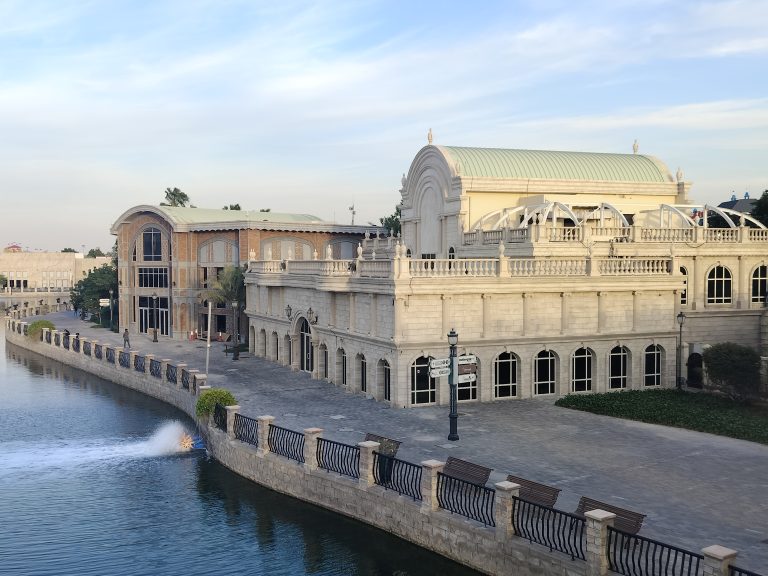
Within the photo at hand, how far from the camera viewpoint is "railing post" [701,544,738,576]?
41.5ft

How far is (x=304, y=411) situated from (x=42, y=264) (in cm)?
10893

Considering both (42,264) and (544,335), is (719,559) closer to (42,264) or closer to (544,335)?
(544,335)

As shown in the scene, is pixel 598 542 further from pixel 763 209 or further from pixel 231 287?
pixel 231 287

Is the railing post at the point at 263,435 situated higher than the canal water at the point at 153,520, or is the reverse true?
the railing post at the point at 263,435

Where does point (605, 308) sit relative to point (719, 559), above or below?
above

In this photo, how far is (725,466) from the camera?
22.1 m

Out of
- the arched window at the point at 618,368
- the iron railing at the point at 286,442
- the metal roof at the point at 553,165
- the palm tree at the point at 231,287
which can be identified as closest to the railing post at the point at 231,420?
the iron railing at the point at 286,442

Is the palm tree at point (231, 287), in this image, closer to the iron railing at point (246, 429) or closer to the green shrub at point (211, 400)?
the green shrub at point (211, 400)

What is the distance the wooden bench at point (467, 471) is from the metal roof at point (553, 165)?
25.3 metres

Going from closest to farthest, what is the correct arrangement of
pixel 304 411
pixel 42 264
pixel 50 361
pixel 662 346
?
Answer: pixel 304 411 → pixel 662 346 → pixel 50 361 → pixel 42 264

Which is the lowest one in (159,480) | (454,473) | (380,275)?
(159,480)

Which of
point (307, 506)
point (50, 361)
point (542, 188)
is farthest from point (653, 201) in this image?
point (50, 361)

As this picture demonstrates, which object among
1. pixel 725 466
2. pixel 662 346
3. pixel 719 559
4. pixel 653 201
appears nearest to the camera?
pixel 719 559

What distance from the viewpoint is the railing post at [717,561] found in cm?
1266
